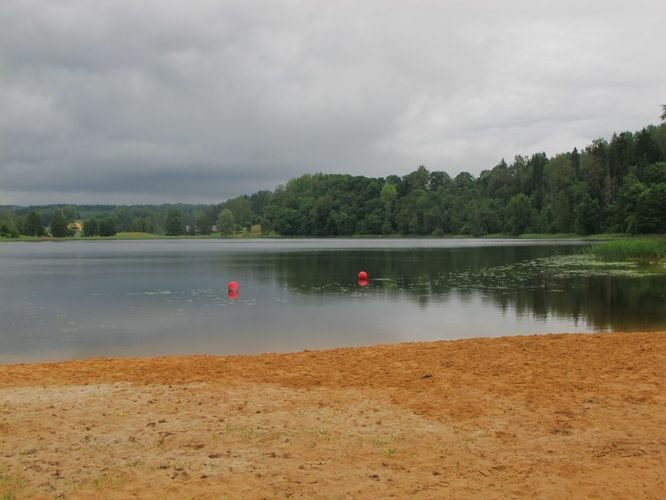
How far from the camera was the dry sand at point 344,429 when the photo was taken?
19.5 feet

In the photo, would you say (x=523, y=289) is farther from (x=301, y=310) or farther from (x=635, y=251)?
(x=635, y=251)

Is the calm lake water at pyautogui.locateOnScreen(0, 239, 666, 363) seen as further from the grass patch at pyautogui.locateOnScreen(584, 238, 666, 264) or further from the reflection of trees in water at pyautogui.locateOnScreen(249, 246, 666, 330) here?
the grass patch at pyautogui.locateOnScreen(584, 238, 666, 264)

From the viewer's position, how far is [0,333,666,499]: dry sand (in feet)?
19.5

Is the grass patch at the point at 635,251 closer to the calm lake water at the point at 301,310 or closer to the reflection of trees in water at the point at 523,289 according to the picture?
the calm lake water at the point at 301,310

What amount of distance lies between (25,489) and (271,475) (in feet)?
7.85

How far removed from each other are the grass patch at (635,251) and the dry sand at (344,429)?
40.2 meters

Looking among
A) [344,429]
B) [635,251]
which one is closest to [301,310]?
[344,429]

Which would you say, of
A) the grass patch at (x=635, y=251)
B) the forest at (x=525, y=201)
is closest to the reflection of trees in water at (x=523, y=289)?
the grass patch at (x=635, y=251)

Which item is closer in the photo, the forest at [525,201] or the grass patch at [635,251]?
the grass patch at [635,251]

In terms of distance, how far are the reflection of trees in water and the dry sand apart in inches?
437

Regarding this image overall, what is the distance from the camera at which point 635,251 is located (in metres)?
50.5

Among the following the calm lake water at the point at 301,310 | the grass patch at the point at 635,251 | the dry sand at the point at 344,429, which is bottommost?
the calm lake water at the point at 301,310

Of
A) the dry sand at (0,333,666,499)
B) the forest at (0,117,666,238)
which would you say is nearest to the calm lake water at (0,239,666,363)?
the dry sand at (0,333,666,499)

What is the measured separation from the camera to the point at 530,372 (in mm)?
10992
